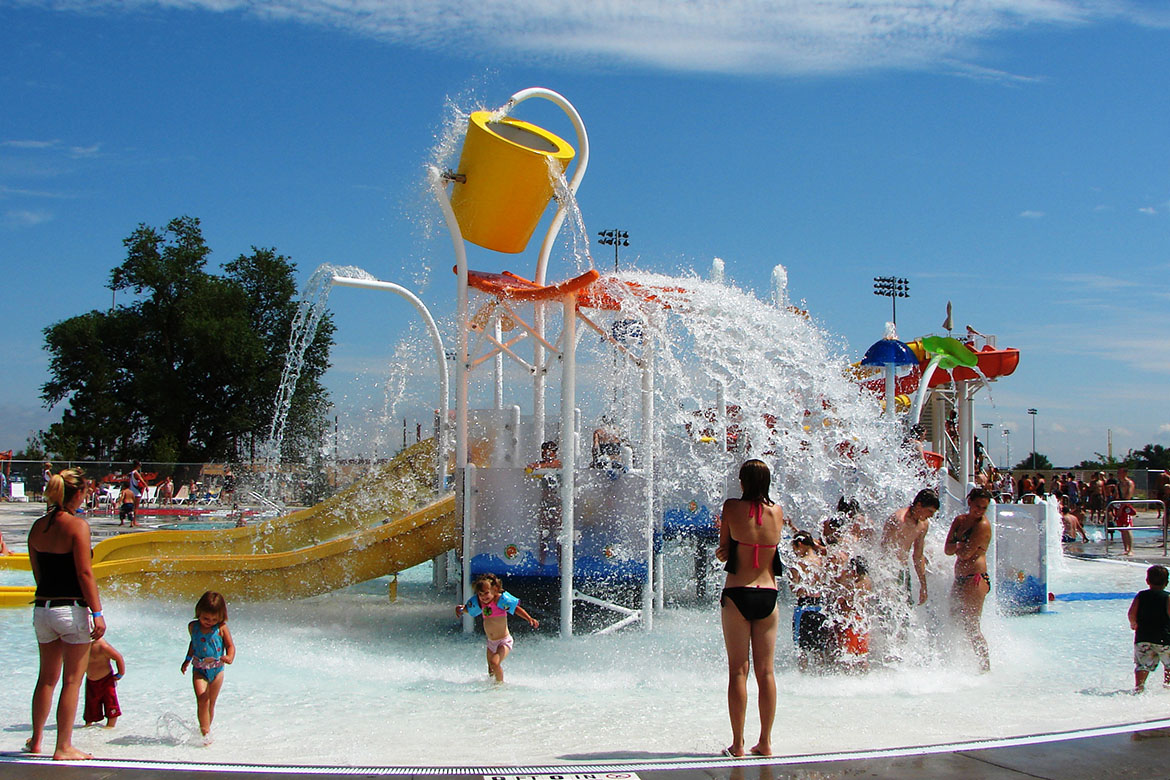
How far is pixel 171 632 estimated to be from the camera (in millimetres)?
9117

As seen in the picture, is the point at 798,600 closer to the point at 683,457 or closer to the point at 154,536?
the point at 683,457

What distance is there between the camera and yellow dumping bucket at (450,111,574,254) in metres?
9.17

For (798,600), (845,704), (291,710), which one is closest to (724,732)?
(845,704)

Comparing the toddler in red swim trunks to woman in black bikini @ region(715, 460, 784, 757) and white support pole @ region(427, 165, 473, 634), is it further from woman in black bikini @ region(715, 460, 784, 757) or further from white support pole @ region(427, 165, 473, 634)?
white support pole @ region(427, 165, 473, 634)

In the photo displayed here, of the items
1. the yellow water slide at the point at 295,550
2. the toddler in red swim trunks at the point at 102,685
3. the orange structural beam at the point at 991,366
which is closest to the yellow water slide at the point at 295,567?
the yellow water slide at the point at 295,550

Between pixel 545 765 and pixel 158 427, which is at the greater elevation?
pixel 158 427

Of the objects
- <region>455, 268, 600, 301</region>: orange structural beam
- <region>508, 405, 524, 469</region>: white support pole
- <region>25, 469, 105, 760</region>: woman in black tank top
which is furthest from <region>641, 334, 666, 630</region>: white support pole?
<region>25, 469, 105, 760</region>: woman in black tank top

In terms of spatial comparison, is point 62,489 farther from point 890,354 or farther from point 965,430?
point 965,430

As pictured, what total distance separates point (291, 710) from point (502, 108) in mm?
6024

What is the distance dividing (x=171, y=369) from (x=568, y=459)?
3593 cm

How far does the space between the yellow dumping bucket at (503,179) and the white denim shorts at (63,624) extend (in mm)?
5752

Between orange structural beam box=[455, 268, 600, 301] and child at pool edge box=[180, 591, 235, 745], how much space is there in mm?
4024

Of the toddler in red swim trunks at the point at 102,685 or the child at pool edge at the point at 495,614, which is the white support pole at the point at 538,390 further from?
the toddler in red swim trunks at the point at 102,685

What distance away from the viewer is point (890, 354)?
42.8 ft
